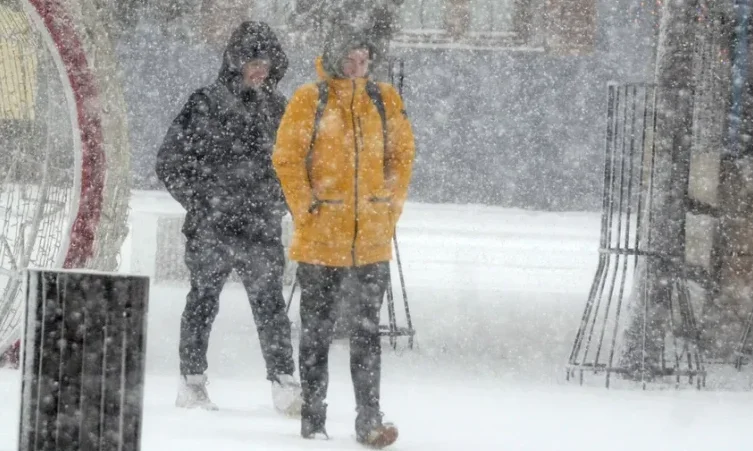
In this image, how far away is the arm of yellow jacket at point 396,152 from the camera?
18.7 ft

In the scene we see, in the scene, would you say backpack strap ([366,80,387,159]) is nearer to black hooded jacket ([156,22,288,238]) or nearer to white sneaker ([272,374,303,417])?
black hooded jacket ([156,22,288,238])

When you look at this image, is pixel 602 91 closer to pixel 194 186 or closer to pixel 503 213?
pixel 503 213

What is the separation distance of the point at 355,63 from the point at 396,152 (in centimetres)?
42

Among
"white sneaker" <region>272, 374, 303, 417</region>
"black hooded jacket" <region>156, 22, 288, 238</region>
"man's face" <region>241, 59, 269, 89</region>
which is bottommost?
"white sneaker" <region>272, 374, 303, 417</region>

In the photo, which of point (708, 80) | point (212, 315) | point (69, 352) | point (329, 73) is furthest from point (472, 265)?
point (69, 352)

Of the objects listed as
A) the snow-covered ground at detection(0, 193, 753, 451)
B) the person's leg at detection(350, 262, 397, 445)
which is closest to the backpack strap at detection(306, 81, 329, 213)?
the person's leg at detection(350, 262, 397, 445)

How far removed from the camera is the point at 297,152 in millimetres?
5547

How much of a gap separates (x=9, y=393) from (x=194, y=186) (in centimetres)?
146

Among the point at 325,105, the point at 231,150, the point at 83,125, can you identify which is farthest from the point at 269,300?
the point at 83,125

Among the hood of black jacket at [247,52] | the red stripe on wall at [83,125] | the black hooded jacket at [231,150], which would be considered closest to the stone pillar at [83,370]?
the black hooded jacket at [231,150]

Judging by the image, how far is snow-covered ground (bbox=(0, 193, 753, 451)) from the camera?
6086 millimetres

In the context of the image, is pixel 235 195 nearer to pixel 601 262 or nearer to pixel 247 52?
pixel 247 52

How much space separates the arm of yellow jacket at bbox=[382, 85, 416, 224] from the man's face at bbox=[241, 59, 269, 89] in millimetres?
877

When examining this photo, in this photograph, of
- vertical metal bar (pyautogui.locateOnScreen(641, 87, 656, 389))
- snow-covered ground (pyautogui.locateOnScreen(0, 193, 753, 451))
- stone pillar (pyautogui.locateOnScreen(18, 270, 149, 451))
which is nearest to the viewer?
stone pillar (pyautogui.locateOnScreen(18, 270, 149, 451))
